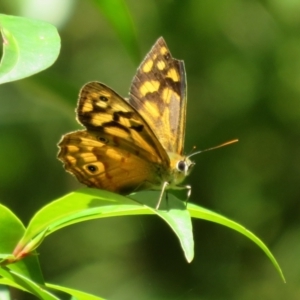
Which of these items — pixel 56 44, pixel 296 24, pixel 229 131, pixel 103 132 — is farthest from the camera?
pixel 229 131

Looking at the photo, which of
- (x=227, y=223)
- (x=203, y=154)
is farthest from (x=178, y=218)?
(x=203, y=154)

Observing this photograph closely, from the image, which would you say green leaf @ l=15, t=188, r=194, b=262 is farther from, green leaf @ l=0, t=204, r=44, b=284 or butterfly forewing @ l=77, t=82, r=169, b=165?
butterfly forewing @ l=77, t=82, r=169, b=165

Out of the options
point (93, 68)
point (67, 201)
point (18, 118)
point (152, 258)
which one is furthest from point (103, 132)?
point (152, 258)

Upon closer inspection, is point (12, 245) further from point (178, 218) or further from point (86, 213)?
point (178, 218)

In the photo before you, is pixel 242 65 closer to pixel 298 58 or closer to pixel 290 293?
pixel 298 58

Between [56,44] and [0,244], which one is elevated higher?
[56,44]

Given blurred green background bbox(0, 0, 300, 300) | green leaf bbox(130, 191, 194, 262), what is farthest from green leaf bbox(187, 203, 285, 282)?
blurred green background bbox(0, 0, 300, 300)
